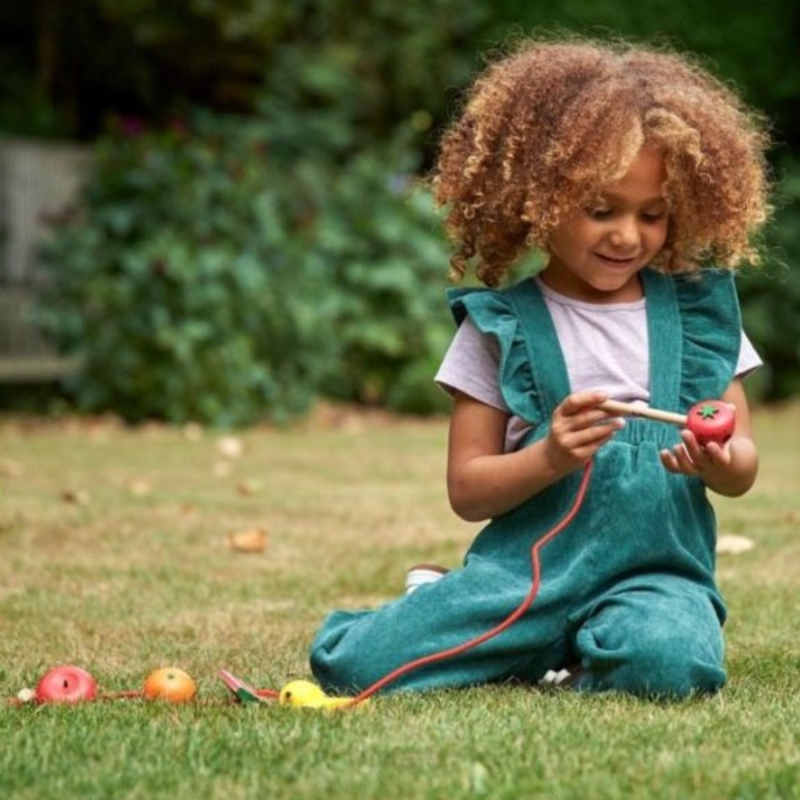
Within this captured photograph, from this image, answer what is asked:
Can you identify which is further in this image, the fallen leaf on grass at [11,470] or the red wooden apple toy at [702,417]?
the fallen leaf on grass at [11,470]

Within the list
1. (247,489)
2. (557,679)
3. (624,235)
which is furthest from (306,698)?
(247,489)

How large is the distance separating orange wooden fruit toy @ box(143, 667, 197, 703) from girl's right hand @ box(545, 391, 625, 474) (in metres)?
0.72

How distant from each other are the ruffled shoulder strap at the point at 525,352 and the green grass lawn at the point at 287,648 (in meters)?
0.53

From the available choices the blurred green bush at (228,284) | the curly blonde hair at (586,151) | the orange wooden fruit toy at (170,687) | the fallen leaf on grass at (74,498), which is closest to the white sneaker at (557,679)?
the orange wooden fruit toy at (170,687)

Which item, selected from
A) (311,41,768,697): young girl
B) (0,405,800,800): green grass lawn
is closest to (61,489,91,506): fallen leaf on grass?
(0,405,800,800): green grass lawn

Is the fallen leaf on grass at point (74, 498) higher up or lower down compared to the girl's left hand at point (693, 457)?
lower down

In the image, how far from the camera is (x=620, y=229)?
351 centimetres

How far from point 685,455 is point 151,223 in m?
7.31

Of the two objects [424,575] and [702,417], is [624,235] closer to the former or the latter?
[702,417]

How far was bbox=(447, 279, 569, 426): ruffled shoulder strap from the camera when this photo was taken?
11.7 feet

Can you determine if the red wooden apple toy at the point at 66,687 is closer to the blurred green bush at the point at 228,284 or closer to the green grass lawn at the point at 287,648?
the green grass lawn at the point at 287,648

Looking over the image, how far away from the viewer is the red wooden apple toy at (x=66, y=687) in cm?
323

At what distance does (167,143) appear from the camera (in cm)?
1046

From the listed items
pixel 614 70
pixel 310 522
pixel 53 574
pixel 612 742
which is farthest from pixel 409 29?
pixel 612 742
